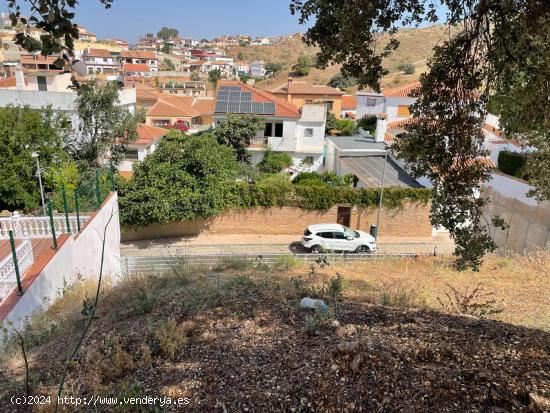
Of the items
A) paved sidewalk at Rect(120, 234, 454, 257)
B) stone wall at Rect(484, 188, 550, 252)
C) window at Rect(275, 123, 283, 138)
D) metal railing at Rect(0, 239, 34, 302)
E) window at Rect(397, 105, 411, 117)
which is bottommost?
paved sidewalk at Rect(120, 234, 454, 257)

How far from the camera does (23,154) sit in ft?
61.8

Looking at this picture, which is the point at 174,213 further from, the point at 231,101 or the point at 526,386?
the point at 526,386

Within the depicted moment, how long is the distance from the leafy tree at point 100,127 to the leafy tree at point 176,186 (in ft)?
11.8

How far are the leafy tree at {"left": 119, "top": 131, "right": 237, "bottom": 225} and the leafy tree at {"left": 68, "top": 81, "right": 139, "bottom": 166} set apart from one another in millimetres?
3584

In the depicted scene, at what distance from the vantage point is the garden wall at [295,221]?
22484mm

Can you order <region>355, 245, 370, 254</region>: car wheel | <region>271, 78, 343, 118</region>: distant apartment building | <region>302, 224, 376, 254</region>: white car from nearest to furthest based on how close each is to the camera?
1. <region>302, 224, 376, 254</region>: white car
2. <region>355, 245, 370, 254</region>: car wheel
3. <region>271, 78, 343, 118</region>: distant apartment building

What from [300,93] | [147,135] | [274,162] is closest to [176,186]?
[274,162]

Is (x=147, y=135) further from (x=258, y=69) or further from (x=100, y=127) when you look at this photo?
(x=258, y=69)

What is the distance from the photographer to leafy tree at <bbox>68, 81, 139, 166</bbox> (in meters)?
22.1

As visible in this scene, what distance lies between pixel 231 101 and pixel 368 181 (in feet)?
40.6

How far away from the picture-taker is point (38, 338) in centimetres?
557

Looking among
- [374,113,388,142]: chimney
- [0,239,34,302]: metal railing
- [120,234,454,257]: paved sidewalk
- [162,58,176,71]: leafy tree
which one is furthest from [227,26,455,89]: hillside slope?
[162,58,176,71]: leafy tree

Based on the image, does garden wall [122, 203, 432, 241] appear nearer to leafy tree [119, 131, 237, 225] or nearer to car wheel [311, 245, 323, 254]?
leafy tree [119, 131, 237, 225]

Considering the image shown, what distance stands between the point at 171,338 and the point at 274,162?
77.1 feet
